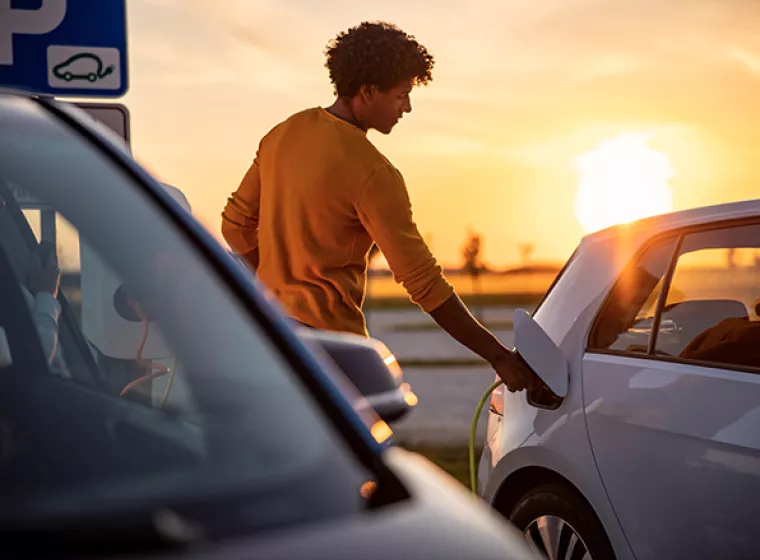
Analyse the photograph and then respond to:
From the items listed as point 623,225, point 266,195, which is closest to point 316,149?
point 266,195

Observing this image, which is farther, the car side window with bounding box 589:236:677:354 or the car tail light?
the car tail light

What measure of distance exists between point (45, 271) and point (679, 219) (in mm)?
1963

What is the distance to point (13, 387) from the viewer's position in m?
1.83

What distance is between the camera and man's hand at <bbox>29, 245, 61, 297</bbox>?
2.91m

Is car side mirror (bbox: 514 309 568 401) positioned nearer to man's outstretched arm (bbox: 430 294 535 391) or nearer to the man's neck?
man's outstretched arm (bbox: 430 294 535 391)

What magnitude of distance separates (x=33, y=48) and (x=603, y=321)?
3370 mm

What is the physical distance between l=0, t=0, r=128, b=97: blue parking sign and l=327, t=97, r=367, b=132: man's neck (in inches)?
89.2

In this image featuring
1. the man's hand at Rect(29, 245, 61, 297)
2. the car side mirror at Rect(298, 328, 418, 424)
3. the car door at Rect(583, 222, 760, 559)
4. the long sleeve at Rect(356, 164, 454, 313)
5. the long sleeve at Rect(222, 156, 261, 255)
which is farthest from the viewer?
the long sleeve at Rect(222, 156, 261, 255)

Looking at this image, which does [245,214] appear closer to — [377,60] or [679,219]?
[377,60]

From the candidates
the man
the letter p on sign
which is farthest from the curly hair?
the letter p on sign

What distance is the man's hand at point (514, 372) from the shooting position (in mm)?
3879

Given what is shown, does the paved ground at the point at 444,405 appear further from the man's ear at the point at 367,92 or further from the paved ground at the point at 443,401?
the man's ear at the point at 367,92

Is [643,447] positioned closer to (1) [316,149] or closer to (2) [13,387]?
(1) [316,149]

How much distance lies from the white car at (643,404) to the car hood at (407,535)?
→ 1.75m
